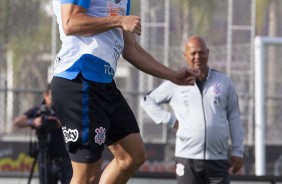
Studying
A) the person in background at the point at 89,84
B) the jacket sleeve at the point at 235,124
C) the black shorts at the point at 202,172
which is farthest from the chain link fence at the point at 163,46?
the person in background at the point at 89,84

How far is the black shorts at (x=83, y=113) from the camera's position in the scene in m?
5.31

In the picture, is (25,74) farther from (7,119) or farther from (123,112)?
(123,112)

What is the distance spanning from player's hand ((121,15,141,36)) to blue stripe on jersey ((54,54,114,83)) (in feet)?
0.91

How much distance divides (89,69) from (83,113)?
0.24 m

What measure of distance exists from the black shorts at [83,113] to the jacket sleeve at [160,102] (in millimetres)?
2641

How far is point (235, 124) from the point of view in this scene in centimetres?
793

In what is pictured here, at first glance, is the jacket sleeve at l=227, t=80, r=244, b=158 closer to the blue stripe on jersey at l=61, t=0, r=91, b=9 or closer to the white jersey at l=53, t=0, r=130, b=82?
the white jersey at l=53, t=0, r=130, b=82

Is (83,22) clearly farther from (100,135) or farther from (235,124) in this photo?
(235,124)

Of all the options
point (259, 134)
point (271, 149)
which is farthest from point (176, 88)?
point (271, 149)

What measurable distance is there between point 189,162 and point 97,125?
8.13 ft

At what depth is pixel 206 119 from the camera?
304 inches

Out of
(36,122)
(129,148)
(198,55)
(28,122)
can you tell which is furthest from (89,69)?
(28,122)

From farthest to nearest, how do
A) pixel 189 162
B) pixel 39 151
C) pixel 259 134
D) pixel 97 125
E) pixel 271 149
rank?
pixel 271 149, pixel 259 134, pixel 39 151, pixel 189 162, pixel 97 125

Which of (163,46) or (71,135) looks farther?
(163,46)
